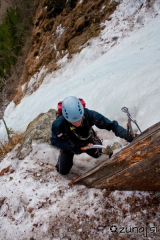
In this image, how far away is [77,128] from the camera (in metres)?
2.68

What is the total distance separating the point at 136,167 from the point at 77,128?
3.73 feet

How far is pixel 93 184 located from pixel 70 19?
39.5 ft

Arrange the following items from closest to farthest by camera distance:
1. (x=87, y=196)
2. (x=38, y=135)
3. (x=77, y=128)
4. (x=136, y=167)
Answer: (x=136, y=167) < (x=87, y=196) < (x=77, y=128) < (x=38, y=135)

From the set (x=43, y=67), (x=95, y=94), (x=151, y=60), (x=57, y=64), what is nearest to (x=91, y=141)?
(x=95, y=94)

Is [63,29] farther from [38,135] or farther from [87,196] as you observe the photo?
[87,196]

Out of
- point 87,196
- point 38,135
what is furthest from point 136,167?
point 38,135

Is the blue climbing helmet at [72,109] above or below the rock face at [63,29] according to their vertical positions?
below

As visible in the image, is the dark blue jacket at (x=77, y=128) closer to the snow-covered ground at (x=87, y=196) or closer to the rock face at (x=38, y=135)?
the snow-covered ground at (x=87, y=196)

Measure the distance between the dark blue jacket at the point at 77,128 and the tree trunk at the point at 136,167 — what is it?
0.66 meters

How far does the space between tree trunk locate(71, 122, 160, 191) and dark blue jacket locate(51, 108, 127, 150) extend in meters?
0.66

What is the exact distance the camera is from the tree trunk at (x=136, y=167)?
5.58 feet

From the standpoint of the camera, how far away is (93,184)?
2289 mm

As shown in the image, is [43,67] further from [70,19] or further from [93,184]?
[93,184]

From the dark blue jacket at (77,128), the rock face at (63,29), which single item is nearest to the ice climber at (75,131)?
the dark blue jacket at (77,128)
